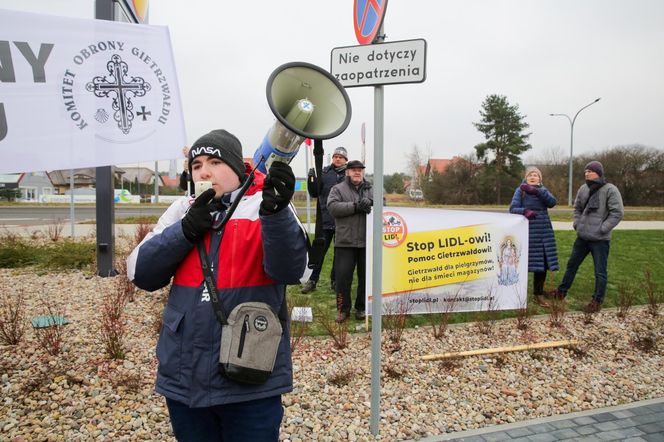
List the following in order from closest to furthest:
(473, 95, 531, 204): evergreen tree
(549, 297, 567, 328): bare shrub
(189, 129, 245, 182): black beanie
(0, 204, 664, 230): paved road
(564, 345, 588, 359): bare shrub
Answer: (189, 129, 245, 182): black beanie < (564, 345, 588, 359): bare shrub < (549, 297, 567, 328): bare shrub < (0, 204, 664, 230): paved road < (473, 95, 531, 204): evergreen tree

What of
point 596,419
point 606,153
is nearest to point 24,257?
point 596,419

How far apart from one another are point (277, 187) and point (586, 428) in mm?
2771

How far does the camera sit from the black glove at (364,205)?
4.72 metres

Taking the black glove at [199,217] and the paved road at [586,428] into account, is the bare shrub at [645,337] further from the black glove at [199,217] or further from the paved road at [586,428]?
the black glove at [199,217]

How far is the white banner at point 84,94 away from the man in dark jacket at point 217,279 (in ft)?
5.99

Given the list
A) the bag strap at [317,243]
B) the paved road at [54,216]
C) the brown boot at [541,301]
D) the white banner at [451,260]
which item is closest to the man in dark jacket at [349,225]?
the white banner at [451,260]

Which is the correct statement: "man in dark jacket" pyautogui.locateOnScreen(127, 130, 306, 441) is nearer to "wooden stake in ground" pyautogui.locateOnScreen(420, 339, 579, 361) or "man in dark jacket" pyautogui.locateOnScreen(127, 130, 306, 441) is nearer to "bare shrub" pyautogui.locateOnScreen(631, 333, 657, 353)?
"wooden stake in ground" pyautogui.locateOnScreen(420, 339, 579, 361)

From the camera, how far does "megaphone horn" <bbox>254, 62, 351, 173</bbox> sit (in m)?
1.53

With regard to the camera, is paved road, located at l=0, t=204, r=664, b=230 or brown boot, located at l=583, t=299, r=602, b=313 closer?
brown boot, located at l=583, t=299, r=602, b=313

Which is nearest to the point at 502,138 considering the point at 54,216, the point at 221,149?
the point at 54,216

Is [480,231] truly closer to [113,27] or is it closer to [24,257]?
[113,27]

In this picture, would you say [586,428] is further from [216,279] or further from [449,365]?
[216,279]

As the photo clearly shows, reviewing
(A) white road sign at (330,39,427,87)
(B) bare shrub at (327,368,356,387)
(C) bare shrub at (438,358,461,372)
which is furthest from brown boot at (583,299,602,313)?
(A) white road sign at (330,39,427,87)

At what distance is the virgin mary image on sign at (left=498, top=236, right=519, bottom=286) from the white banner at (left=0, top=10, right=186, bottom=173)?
3.82 meters
